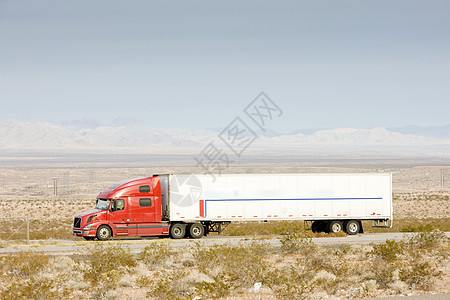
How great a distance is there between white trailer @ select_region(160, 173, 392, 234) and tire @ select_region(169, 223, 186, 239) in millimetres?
466

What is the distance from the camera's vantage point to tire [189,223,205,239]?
31905mm

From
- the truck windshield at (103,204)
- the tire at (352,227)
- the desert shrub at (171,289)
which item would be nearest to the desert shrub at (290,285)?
the desert shrub at (171,289)

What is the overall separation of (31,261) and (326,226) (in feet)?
60.4

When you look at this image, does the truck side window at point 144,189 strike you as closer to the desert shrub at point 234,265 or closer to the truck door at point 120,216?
the truck door at point 120,216

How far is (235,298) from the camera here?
629 inches

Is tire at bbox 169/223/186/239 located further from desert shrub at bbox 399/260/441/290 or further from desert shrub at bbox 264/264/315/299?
desert shrub at bbox 399/260/441/290

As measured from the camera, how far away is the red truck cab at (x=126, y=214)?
3052 centimetres

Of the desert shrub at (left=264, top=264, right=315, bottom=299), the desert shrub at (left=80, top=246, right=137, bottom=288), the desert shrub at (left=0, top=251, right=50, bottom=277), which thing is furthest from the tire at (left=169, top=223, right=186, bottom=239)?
the desert shrub at (left=264, top=264, right=315, bottom=299)

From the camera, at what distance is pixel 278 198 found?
3216 centimetres

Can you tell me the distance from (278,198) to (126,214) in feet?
26.0

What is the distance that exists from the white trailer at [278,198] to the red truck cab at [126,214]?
0.68 m

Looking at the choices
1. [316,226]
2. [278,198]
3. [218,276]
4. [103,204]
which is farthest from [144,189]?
[218,276]

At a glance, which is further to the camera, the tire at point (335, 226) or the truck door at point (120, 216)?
the tire at point (335, 226)

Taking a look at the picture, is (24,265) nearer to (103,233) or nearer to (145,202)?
(103,233)
